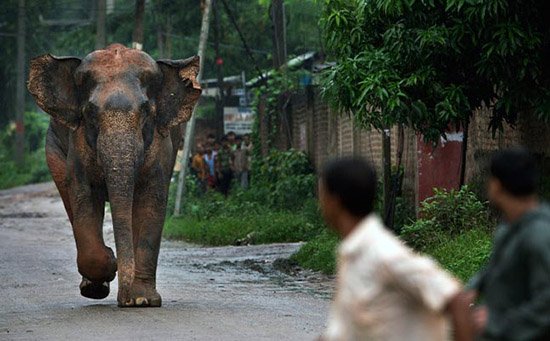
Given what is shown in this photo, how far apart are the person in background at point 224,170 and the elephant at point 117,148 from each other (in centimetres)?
1906

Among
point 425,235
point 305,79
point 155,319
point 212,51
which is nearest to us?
point 155,319

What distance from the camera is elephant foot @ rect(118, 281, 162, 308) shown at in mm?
12406

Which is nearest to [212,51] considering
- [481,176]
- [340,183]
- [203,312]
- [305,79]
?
[305,79]

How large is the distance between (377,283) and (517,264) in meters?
0.48

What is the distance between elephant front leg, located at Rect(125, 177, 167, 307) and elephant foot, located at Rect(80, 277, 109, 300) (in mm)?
438

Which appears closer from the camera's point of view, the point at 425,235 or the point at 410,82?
the point at 410,82

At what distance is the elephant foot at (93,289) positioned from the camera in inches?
516

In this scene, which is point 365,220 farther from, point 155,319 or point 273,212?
point 273,212

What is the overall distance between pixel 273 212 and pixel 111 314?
14383 millimetres

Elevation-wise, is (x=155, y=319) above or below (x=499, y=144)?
below

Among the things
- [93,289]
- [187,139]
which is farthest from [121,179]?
[187,139]

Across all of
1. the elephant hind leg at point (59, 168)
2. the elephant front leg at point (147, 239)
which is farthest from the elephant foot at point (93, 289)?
the elephant hind leg at point (59, 168)

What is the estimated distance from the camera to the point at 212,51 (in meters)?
45.4

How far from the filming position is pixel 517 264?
5012mm
